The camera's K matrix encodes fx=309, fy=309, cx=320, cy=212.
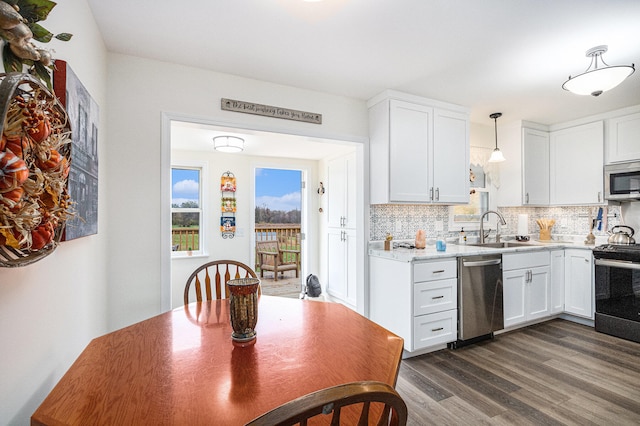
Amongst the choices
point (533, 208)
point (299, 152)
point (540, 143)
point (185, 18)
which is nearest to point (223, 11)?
point (185, 18)

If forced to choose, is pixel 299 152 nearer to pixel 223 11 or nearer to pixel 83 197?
pixel 223 11

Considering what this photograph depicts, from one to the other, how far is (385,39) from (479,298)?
248 cm

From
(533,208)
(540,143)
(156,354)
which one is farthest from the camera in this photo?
(533,208)

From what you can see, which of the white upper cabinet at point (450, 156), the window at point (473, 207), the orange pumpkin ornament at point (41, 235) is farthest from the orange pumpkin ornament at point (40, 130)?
the window at point (473, 207)

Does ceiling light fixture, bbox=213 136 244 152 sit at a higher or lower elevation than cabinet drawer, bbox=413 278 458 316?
higher

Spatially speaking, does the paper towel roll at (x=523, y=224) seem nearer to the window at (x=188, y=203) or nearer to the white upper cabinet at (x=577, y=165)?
the white upper cabinet at (x=577, y=165)

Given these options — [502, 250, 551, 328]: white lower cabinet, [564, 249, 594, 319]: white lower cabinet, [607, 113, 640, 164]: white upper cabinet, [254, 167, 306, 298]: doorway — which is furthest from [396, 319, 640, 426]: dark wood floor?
[254, 167, 306, 298]: doorway

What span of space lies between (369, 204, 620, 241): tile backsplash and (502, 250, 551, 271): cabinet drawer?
0.74 meters

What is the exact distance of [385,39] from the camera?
2.11 meters

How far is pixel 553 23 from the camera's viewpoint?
6.29ft

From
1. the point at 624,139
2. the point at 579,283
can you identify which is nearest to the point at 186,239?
the point at 579,283

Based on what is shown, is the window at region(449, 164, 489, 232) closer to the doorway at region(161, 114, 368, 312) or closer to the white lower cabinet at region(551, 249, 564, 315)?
the white lower cabinet at region(551, 249, 564, 315)

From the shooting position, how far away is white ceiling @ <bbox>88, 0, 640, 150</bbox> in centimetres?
179

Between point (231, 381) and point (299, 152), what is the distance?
14.0 ft
